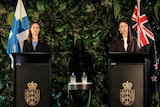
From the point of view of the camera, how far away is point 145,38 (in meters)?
4.96

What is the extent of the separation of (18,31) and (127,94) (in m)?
1.98

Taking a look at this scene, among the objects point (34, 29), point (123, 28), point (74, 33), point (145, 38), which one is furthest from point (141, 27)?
point (34, 29)

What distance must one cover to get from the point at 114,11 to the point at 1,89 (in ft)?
7.37

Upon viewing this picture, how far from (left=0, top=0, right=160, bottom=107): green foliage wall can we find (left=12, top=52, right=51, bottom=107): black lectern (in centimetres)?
86

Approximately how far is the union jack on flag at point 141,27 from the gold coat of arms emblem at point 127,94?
39.6 inches

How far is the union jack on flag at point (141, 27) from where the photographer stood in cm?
495

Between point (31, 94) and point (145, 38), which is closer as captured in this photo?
point (31, 94)

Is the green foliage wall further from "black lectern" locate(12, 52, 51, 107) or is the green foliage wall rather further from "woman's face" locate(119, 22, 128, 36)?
"black lectern" locate(12, 52, 51, 107)

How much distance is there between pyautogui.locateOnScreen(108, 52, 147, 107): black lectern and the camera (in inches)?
162

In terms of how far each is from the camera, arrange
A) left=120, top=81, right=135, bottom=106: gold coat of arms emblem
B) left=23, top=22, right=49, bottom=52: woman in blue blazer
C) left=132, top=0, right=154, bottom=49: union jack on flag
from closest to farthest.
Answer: left=120, top=81, right=135, bottom=106: gold coat of arms emblem → left=23, top=22, right=49, bottom=52: woman in blue blazer → left=132, top=0, right=154, bottom=49: union jack on flag

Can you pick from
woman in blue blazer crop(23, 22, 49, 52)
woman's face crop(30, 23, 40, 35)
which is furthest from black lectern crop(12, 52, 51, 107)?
woman's face crop(30, 23, 40, 35)

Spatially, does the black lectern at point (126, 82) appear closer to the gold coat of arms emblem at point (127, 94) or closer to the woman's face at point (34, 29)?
the gold coat of arms emblem at point (127, 94)

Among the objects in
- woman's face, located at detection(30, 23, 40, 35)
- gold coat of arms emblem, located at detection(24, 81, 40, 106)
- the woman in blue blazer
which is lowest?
gold coat of arms emblem, located at detection(24, 81, 40, 106)

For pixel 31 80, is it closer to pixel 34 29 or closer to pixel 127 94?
pixel 34 29
